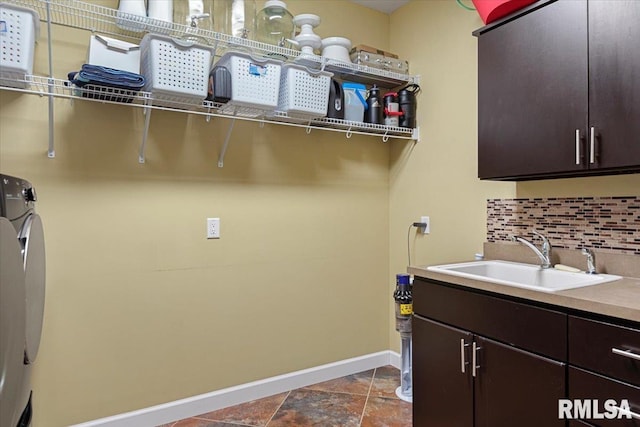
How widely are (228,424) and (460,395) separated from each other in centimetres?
122

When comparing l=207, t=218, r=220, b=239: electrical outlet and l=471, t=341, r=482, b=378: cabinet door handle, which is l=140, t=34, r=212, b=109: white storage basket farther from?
l=471, t=341, r=482, b=378: cabinet door handle

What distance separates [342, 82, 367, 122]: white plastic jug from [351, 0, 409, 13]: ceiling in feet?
2.25

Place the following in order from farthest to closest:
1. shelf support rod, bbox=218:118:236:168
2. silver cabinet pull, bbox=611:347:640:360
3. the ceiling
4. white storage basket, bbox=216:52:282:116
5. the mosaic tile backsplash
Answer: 1. the ceiling
2. shelf support rod, bbox=218:118:236:168
3. white storage basket, bbox=216:52:282:116
4. the mosaic tile backsplash
5. silver cabinet pull, bbox=611:347:640:360

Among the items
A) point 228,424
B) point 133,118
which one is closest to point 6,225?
point 133,118

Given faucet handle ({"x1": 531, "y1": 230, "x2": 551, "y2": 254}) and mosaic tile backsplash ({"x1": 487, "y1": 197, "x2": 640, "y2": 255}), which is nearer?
mosaic tile backsplash ({"x1": 487, "y1": 197, "x2": 640, "y2": 255})

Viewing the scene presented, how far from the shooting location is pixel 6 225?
1.03m

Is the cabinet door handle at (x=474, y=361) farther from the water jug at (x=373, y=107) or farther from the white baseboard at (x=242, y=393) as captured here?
the water jug at (x=373, y=107)

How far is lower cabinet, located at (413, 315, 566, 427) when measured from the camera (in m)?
1.33

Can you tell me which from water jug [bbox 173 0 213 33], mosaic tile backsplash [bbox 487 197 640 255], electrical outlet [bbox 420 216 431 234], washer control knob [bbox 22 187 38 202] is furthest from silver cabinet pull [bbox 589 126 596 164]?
washer control knob [bbox 22 187 38 202]

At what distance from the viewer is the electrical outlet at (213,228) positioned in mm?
2246

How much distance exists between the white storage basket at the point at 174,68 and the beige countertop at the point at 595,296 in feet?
→ 4.65

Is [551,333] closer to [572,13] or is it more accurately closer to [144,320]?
[572,13]

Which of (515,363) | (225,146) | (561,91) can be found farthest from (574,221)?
(225,146)
